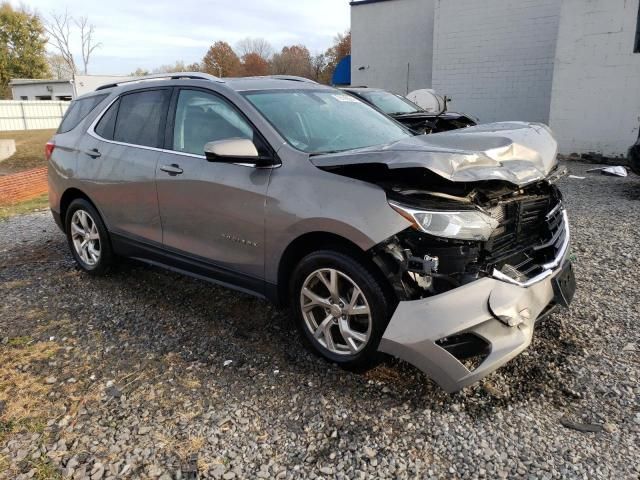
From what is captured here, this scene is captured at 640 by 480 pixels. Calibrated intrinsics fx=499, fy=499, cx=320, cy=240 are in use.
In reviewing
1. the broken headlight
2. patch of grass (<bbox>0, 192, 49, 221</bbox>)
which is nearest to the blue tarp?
patch of grass (<bbox>0, 192, 49, 221</bbox>)

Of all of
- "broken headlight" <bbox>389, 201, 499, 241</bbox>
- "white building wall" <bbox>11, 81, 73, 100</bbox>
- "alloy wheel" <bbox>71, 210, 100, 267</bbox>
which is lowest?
"alloy wheel" <bbox>71, 210, 100, 267</bbox>

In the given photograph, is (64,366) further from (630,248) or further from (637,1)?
(637,1)

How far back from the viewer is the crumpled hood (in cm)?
254

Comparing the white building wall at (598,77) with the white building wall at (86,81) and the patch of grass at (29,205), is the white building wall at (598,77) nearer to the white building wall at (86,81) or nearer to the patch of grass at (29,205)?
the patch of grass at (29,205)

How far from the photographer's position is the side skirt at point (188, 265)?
340 centimetres

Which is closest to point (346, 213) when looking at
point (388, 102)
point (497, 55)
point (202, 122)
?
point (202, 122)

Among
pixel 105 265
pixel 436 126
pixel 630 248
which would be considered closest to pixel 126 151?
pixel 105 265

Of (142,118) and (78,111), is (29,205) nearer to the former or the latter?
(78,111)

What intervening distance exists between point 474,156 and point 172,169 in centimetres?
219

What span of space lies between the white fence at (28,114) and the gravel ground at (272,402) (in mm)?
36098

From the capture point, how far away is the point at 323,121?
143 inches

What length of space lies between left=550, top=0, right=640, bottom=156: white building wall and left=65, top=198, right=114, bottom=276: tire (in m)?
11.0

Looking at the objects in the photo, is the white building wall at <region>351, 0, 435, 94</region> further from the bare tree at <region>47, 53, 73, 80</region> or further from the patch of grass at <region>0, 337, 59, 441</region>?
the bare tree at <region>47, 53, 73, 80</region>

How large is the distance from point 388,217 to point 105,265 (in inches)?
125
